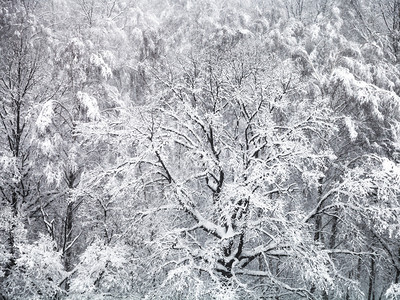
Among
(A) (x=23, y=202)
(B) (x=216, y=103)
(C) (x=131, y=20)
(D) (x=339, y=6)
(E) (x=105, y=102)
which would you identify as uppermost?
(D) (x=339, y=6)

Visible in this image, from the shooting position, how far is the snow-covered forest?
28.1ft

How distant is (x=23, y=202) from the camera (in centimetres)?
1056

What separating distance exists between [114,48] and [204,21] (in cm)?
487

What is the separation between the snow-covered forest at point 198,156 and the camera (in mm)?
8555

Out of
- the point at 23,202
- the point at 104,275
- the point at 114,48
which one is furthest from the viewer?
the point at 114,48

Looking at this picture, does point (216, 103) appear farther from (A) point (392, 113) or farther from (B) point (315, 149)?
(A) point (392, 113)

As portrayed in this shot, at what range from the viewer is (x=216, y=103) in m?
10.9

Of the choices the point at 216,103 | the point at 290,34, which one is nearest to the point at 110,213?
the point at 216,103

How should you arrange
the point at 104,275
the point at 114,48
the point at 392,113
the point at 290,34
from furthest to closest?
the point at 114,48 → the point at 290,34 → the point at 392,113 → the point at 104,275

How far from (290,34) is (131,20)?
848 cm

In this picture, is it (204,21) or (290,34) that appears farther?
(204,21)

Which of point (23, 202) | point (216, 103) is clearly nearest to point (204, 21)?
point (216, 103)

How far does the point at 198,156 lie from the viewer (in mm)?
10297

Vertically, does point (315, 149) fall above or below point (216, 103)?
below
